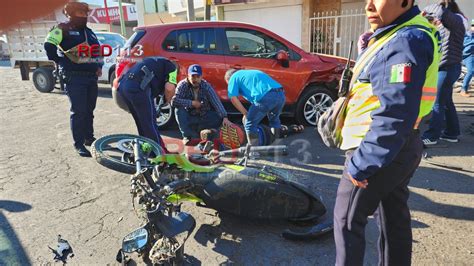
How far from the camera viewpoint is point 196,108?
4758mm

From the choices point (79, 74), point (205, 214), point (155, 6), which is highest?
point (155, 6)

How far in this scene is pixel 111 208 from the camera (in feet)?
11.0

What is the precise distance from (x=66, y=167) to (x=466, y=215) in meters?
4.41

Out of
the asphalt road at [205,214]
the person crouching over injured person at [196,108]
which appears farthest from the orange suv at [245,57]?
the person crouching over injured person at [196,108]

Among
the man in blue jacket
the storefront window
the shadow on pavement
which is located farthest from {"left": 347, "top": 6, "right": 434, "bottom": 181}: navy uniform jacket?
the storefront window

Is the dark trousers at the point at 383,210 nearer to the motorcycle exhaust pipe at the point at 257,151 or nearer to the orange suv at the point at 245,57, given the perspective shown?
the motorcycle exhaust pipe at the point at 257,151

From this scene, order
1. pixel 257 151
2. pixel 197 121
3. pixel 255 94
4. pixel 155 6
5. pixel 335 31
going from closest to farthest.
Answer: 1. pixel 257 151
2. pixel 255 94
3. pixel 197 121
4. pixel 335 31
5. pixel 155 6

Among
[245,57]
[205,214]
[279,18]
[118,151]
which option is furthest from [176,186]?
[279,18]

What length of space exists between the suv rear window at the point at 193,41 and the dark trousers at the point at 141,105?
185 cm

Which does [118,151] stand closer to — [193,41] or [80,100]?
[80,100]

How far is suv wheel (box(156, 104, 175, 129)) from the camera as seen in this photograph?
5988 millimetres

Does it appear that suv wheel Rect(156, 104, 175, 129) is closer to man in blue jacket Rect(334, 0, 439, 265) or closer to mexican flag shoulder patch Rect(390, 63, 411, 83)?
man in blue jacket Rect(334, 0, 439, 265)

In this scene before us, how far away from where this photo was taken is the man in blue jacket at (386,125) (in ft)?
5.07

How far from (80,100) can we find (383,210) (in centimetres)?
413
